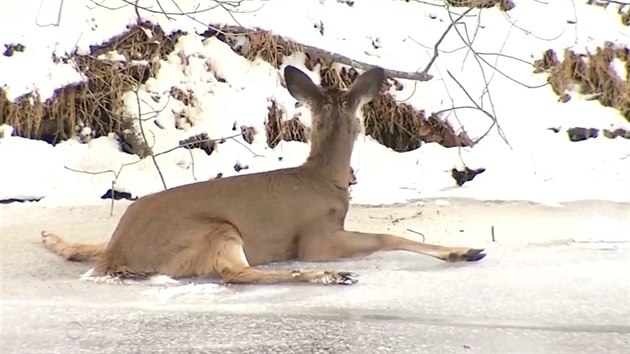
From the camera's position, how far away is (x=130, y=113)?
486 centimetres

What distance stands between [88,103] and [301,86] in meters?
1.49

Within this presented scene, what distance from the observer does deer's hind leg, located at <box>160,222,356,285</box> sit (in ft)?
10.2

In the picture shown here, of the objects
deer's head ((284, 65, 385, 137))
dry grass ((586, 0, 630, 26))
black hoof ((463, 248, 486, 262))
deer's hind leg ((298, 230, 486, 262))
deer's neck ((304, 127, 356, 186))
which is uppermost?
dry grass ((586, 0, 630, 26))

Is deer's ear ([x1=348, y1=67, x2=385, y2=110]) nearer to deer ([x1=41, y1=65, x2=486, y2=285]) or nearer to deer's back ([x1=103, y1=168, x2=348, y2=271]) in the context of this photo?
deer ([x1=41, y1=65, x2=486, y2=285])

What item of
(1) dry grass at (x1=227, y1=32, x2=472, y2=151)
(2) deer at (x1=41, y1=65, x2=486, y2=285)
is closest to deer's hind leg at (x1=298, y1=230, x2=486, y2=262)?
(2) deer at (x1=41, y1=65, x2=486, y2=285)

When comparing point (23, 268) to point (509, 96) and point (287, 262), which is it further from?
point (509, 96)

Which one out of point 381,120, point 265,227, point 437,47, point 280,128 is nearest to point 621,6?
point 437,47

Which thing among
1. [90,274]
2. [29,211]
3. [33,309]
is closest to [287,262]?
[90,274]

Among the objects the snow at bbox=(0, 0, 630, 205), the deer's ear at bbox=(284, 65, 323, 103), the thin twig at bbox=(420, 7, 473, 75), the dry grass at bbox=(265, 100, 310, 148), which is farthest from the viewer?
the dry grass at bbox=(265, 100, 310, 148)

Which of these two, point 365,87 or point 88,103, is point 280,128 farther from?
point 365,87

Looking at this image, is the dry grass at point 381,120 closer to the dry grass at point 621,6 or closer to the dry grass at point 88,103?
the dry grass at point 88,103

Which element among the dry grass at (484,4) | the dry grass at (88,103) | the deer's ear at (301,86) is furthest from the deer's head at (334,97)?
the dry grass at (484,4)

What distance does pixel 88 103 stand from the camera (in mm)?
4863

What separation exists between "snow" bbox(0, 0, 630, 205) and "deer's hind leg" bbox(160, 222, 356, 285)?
1.25 metres
